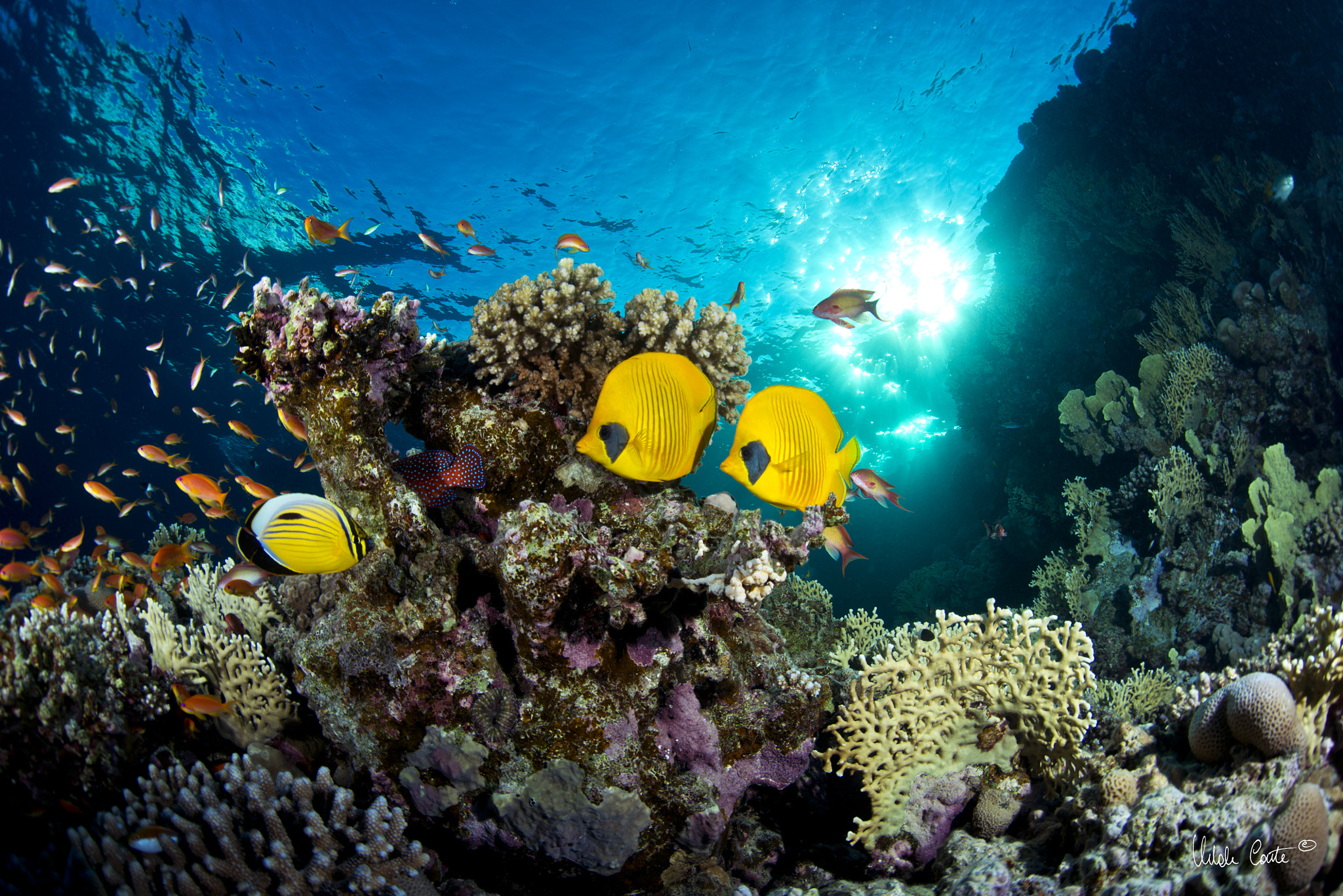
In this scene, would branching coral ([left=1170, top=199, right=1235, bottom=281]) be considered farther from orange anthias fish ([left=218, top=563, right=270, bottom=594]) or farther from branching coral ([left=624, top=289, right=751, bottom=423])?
orange anthias fish ([left=218, top=563, right=270, bottom=594])

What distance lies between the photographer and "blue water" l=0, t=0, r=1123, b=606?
39.5 feet

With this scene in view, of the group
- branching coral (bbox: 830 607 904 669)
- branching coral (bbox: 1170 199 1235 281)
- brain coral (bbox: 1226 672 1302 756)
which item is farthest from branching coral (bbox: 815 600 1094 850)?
branching coral (bbox: 1170 199 1235 281)

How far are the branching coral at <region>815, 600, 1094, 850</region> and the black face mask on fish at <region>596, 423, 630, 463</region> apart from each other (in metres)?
2.12

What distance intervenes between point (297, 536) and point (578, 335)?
80.5 inches

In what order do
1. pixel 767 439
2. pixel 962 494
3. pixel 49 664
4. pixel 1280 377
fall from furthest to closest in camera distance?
pixel 962 494, pixel 1280 377, pixel 49 664, pixel 767 439

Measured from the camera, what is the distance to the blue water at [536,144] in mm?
12047

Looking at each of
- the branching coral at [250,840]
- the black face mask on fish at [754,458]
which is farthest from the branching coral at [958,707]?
the branching coral at [250,840]

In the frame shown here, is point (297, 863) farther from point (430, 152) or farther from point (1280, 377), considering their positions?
point (430, 152)

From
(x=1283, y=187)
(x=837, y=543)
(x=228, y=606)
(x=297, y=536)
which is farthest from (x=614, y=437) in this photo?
(x=1283, y=187)

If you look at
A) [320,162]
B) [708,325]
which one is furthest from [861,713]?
[320,162]

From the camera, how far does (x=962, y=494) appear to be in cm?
1997

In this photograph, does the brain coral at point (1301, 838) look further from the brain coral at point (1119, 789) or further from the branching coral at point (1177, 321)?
the branching coral at point (1177, 321)

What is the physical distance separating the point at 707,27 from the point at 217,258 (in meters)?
19.6
